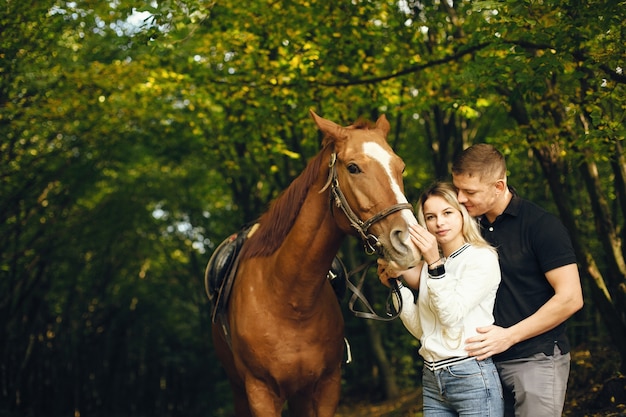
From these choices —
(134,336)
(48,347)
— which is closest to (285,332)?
(48,347)

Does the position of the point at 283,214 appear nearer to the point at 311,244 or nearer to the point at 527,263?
the point at 311,244

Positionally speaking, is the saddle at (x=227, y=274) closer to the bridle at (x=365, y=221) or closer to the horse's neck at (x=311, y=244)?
the horse's neck at (x=311, y=244)

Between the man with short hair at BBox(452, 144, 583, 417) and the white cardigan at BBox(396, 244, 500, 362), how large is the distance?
8cm

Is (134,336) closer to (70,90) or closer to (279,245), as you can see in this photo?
(70,90)

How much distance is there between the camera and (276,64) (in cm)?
867

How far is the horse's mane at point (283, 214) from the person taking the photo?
4.42 meters

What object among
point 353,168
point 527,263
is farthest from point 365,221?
point 527,263

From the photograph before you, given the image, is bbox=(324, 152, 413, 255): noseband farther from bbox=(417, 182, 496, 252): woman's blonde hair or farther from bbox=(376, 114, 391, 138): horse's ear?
bbox=(376, 114, 391, 138): horse's ear

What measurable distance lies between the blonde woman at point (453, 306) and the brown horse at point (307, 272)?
44 centimetres

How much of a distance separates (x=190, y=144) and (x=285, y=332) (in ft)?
37.3

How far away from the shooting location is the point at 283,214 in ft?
15.3

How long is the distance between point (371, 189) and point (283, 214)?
1034 mm

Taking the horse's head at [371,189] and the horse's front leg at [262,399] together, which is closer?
the horse's head at [371,189]

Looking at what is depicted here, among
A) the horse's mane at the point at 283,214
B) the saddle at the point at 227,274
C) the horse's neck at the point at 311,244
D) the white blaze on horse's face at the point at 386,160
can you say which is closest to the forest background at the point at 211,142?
the white blaze on horse's face at the point at 386,160
